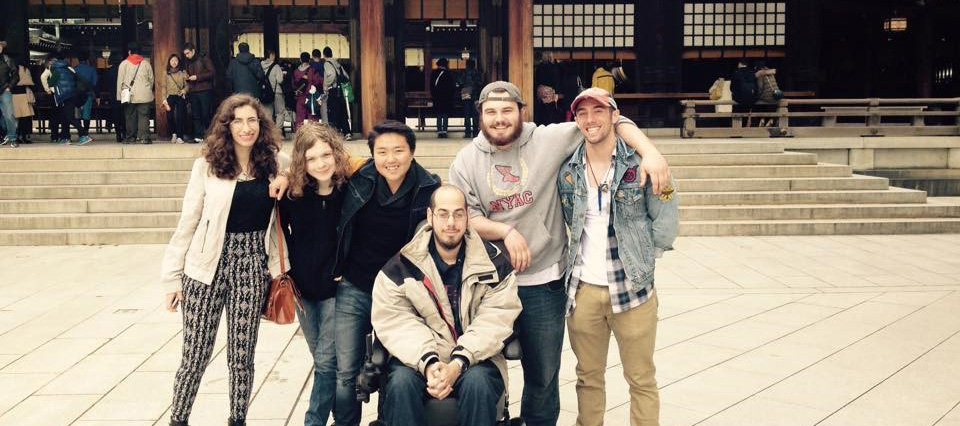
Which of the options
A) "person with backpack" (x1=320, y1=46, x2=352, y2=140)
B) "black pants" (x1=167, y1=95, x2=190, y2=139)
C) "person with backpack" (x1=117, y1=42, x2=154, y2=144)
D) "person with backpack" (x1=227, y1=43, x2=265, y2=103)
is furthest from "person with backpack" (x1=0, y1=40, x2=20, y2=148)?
"person with backpack" (x1=320, y1=46, x2=352, y2=140)

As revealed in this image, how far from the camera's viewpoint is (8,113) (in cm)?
1324

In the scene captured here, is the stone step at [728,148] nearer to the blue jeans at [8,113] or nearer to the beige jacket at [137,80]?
the beige jacket at [137,80]

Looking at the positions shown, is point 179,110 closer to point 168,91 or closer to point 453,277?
point 168,91

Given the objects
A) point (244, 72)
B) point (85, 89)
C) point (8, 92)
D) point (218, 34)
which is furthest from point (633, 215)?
point (218, 34)

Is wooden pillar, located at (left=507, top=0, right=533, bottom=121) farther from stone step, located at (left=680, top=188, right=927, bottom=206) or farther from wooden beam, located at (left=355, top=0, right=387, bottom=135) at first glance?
stone step, located at (left=680, top=188, right=927, bottom=206)

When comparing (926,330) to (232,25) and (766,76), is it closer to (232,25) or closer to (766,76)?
(766,76)

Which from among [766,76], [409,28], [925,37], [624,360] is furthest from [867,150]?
[624,360]

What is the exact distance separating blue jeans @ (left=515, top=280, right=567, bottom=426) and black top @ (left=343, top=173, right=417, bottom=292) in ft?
1.99

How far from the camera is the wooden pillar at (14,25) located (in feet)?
51.8

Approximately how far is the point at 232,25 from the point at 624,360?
45.8ft

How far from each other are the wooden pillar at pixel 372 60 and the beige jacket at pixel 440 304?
10.4 meters

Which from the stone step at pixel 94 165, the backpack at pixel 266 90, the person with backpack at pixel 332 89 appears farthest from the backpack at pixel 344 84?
the stone step at pixel 94 165

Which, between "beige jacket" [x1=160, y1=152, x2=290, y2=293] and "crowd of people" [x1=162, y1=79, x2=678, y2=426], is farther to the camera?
"beige jacket" [x1=160, y1=152, x2=290, y2=293]

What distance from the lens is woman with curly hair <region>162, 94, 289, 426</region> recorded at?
391 cm
